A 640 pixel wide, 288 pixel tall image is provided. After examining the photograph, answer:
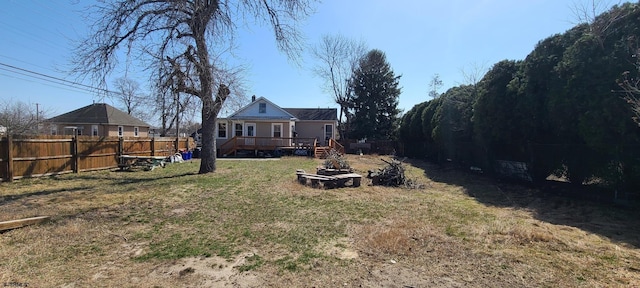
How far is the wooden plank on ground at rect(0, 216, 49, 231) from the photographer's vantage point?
5723mm

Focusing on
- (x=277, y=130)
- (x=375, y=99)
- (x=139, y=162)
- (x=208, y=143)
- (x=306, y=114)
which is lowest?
(x=139, y=162)

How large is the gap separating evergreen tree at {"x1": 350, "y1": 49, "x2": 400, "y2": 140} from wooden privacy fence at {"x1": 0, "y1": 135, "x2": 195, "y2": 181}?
26.1 meters

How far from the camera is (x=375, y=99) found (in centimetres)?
3947

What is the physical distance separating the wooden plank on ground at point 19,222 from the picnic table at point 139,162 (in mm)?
9846

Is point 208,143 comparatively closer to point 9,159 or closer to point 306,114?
point 9,159

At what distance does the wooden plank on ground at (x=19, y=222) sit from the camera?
18.8 feet

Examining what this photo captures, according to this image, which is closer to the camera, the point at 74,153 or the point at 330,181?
the point at 330,181

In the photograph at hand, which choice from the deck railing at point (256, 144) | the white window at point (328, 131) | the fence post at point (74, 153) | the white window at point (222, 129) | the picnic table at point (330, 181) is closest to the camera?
the picnic table at point (330, 181)

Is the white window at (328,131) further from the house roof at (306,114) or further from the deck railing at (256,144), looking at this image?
the deck railing at (256,144)

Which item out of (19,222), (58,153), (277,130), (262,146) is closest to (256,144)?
(262,146)

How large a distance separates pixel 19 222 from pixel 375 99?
3615 centimetres

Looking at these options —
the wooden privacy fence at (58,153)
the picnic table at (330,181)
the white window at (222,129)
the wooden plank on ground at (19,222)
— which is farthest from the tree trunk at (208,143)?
the white window at (222,129)

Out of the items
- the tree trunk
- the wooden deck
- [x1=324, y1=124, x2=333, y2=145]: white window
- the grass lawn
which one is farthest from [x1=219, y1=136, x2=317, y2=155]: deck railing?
the grass lawn

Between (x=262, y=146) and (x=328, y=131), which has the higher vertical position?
(x=328, y=131)
